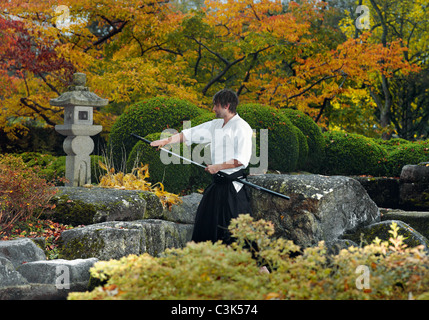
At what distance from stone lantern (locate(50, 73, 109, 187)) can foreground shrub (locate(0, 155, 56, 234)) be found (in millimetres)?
1798

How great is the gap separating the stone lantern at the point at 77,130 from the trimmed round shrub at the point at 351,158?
204 inches

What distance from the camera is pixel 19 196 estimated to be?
5.88 meters

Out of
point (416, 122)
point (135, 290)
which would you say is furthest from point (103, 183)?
point (416, 122)

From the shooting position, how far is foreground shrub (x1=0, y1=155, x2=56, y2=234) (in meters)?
5.80

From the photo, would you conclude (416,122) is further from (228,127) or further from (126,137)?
(228,127)

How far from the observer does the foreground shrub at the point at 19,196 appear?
19.0 ft

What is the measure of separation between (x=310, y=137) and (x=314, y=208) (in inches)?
184

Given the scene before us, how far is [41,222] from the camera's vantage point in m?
6.09

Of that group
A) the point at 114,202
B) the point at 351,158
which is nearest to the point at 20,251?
the point at 114,202

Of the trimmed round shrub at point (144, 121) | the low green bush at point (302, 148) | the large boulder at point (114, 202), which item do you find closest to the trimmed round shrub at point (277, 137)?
the low green bush at point (302, 148)

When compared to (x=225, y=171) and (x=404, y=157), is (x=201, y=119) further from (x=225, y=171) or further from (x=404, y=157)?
(x=404, y=157)

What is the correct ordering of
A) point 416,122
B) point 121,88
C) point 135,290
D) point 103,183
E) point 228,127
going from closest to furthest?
point 135,290 < point 228,127 < point 103,183 < point 121,88 < point 416,122
